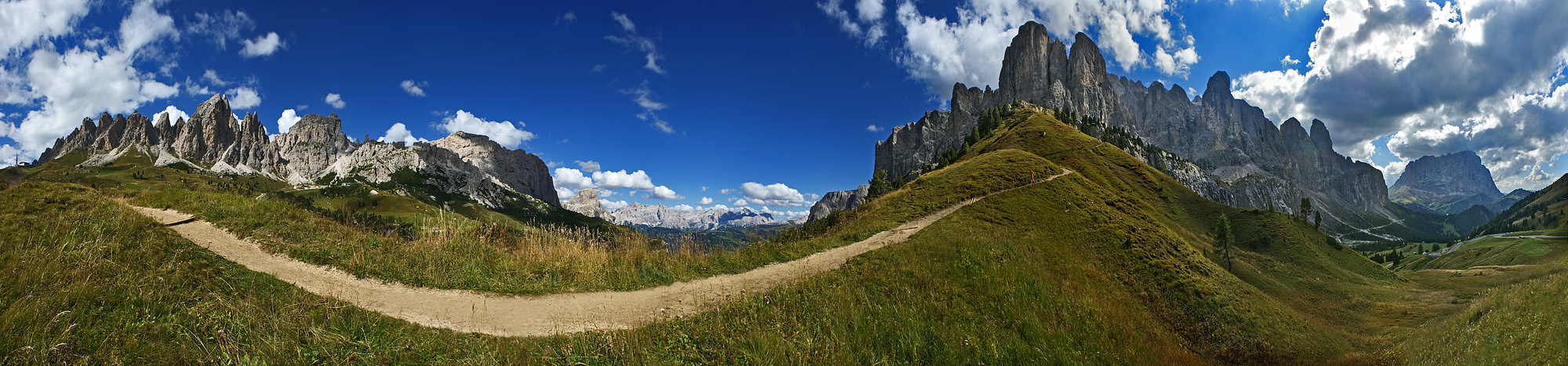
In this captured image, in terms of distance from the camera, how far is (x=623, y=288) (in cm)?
1141

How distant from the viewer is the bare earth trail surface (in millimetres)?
8781

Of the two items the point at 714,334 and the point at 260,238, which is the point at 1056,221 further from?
the point at 260,238

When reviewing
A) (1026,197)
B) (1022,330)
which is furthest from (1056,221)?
(1022,330)

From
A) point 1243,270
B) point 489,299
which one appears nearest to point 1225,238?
point 1243,270

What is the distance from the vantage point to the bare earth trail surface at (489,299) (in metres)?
8.78

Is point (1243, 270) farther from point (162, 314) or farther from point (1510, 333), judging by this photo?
point (162, 314)

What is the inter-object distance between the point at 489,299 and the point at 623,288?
2744mm

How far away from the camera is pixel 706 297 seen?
10969 mm

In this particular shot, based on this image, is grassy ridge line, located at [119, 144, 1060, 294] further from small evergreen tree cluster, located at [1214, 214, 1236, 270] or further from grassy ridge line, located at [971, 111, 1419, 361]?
small evergreen tree cluster, located at [1214, 214, 1236, 270]

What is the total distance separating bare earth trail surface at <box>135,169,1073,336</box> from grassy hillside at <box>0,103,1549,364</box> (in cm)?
42

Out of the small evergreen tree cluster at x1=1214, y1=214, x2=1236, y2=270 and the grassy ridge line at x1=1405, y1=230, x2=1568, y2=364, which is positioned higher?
the small evergreen tree cluster at x1=1214, y1=214, x2=1236, y2=270

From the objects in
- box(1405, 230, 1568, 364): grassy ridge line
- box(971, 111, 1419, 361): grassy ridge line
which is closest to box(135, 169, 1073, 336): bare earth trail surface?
box(1405, 230, 1568, 364): grassy ridge line

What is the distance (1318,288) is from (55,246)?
6089 cm

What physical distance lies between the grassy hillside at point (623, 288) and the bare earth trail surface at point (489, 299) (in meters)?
0.42
